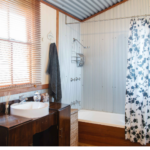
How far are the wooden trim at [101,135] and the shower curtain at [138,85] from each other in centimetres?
13

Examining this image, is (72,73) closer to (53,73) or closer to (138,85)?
(53,73)

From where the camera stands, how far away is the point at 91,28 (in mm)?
3967

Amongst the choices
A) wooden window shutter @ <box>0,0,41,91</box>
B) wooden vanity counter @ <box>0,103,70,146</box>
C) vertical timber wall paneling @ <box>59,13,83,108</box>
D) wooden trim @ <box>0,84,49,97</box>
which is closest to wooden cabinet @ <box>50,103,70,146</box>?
wooden vanity counter @ <box>0,103,70,146</box>

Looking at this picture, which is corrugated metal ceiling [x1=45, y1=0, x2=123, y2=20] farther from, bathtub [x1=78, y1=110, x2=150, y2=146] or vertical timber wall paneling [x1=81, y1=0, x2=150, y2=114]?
bathtub [x1=78, y1=110, x2=150, y2=146]

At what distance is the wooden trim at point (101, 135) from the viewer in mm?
2809

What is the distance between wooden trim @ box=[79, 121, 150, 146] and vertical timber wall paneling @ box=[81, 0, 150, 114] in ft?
3.08

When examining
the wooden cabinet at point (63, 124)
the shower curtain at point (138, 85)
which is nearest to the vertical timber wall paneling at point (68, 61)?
the wooden cabinet at point (63, 124)

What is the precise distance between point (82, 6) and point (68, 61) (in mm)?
1148

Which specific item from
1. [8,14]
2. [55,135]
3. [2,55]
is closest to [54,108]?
[55,135]

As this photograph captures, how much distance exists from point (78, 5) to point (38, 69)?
1563 mm

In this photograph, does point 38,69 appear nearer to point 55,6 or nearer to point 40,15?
point 40,15

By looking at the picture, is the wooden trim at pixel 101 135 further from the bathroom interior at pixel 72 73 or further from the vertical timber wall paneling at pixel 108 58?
the vertical timber wall paneling at pixel 108 58

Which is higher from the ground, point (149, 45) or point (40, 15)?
point (40, 15)

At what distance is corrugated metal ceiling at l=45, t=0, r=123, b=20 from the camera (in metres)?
2.97
